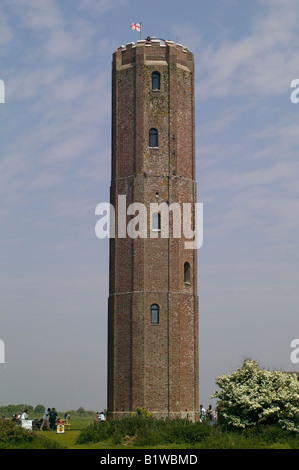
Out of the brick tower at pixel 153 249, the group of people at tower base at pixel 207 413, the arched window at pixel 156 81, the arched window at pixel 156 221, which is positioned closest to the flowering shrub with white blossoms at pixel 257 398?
the brick tower at pixel 153 249

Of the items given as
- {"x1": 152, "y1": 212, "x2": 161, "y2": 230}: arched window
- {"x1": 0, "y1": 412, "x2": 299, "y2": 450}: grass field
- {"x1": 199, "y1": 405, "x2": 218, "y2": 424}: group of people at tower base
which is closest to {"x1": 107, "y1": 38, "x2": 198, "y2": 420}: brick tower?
{"x1": 152, "y1": 212, "x2": 161, "y2": 230}: arched window

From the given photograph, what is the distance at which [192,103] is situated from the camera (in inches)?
1677

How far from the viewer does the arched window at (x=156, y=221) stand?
39.8 m

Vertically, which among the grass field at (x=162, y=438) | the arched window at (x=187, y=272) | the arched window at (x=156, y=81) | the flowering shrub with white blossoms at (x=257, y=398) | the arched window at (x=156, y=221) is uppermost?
the arched window at (x=156, y=81)

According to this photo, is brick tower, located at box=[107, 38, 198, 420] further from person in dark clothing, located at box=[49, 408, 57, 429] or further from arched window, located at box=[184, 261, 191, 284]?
person in dark clothing, located at box=[49, 408, 57, 429]

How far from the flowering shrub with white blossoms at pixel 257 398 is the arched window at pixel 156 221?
11.3m

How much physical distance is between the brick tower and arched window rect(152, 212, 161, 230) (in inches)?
2.2

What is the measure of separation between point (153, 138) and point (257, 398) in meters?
17.2

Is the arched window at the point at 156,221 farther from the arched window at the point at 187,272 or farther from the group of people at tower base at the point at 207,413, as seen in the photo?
the group of people at tower base at the point at 207,413

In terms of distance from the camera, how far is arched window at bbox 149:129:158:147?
40.8 meters

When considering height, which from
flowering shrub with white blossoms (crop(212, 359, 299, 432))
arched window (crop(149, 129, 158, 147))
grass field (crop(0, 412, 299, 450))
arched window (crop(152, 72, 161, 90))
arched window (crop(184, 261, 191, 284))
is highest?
arched window (crop(152, 72, 161, 90))
